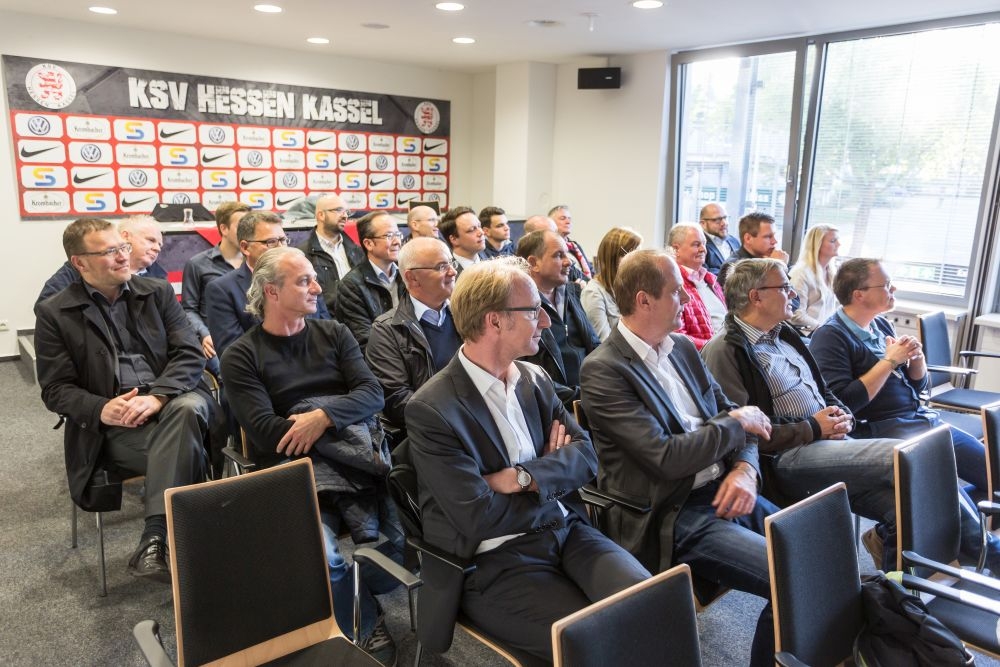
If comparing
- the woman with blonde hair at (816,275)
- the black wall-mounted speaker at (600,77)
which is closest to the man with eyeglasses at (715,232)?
the woman with blonde hair at (816,275)

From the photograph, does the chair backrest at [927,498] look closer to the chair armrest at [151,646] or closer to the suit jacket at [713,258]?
the chair armrest at [151,646]

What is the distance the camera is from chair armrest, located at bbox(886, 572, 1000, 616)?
5.65 ft

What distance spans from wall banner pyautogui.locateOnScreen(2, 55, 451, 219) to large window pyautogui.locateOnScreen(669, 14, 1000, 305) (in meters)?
3.27

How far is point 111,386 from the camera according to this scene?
2.73m

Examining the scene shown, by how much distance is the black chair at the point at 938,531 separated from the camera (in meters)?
1.87

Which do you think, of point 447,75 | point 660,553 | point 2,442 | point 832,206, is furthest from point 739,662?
point 447,75

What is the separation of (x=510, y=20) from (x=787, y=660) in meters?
5.13

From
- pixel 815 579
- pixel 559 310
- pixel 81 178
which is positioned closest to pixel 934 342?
pixel 559 310

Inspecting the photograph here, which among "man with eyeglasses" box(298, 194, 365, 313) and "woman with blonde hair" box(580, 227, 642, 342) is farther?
"man with eyeglasses" box(298, 194, 365, 313)

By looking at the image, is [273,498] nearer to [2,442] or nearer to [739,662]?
[739,662]

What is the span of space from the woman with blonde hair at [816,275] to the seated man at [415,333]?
102 inches

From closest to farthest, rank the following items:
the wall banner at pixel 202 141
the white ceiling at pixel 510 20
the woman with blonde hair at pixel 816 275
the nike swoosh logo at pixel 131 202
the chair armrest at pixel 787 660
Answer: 1. the chair armrest at pixel 787 660
2. the woman with blonde hair at pixel 816 275
3. the white ceiling at pixel 510 20
4. the wall banner at pixel 202 141
5. the nike swoosh logo at pixel 131 202

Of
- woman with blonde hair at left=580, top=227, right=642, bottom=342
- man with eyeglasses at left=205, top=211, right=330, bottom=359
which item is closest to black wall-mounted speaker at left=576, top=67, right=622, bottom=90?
woman with blonde hair at left=580, top=227, right=642, bottom=342

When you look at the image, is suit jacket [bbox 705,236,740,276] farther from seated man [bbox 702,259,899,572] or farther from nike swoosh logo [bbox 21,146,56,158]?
nike swoosh logo [bbox 21,146,56,158]
